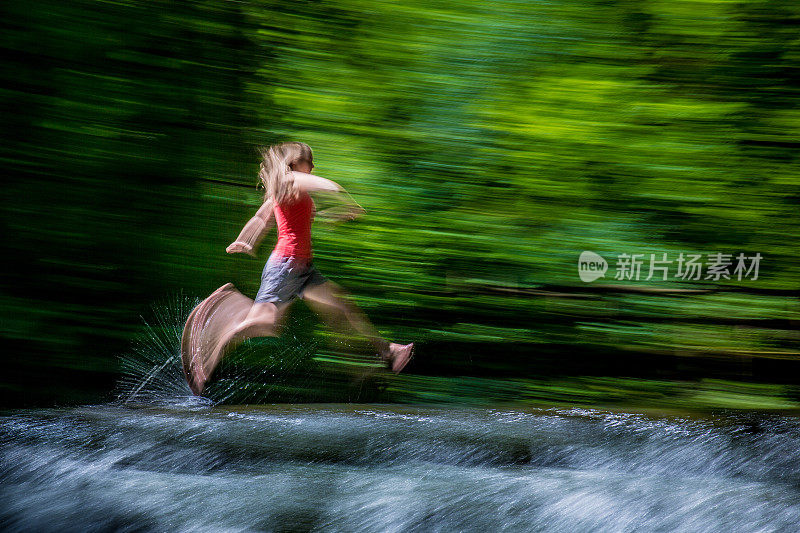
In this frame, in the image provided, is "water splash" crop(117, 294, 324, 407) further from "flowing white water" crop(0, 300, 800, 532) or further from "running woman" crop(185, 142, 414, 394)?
"flowing white water" crop(0, 300, 800, 532)

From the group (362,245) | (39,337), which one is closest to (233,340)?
(362,245)

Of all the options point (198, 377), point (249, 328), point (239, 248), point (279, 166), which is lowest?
point (198, 377)

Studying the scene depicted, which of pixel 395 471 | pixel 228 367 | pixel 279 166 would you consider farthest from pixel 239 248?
pixel 395 471

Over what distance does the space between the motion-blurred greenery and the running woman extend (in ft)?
0.27

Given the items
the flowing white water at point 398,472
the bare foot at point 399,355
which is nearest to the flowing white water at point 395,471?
the flowing white water at point 398,472

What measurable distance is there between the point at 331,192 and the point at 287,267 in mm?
410

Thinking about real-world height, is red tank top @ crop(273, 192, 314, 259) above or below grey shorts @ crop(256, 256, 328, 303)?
above

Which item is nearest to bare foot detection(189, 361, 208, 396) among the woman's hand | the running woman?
the running woman

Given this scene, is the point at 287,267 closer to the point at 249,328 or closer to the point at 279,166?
the point at 249,328

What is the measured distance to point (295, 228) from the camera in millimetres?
3770

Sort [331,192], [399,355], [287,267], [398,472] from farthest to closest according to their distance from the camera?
[399,355], [331,192], [287,267], [398,472]

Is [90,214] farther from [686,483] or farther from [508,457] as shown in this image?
[686,483]

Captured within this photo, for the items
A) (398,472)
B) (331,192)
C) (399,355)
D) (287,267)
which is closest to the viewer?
(398,472)

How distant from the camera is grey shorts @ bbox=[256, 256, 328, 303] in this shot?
377cm
